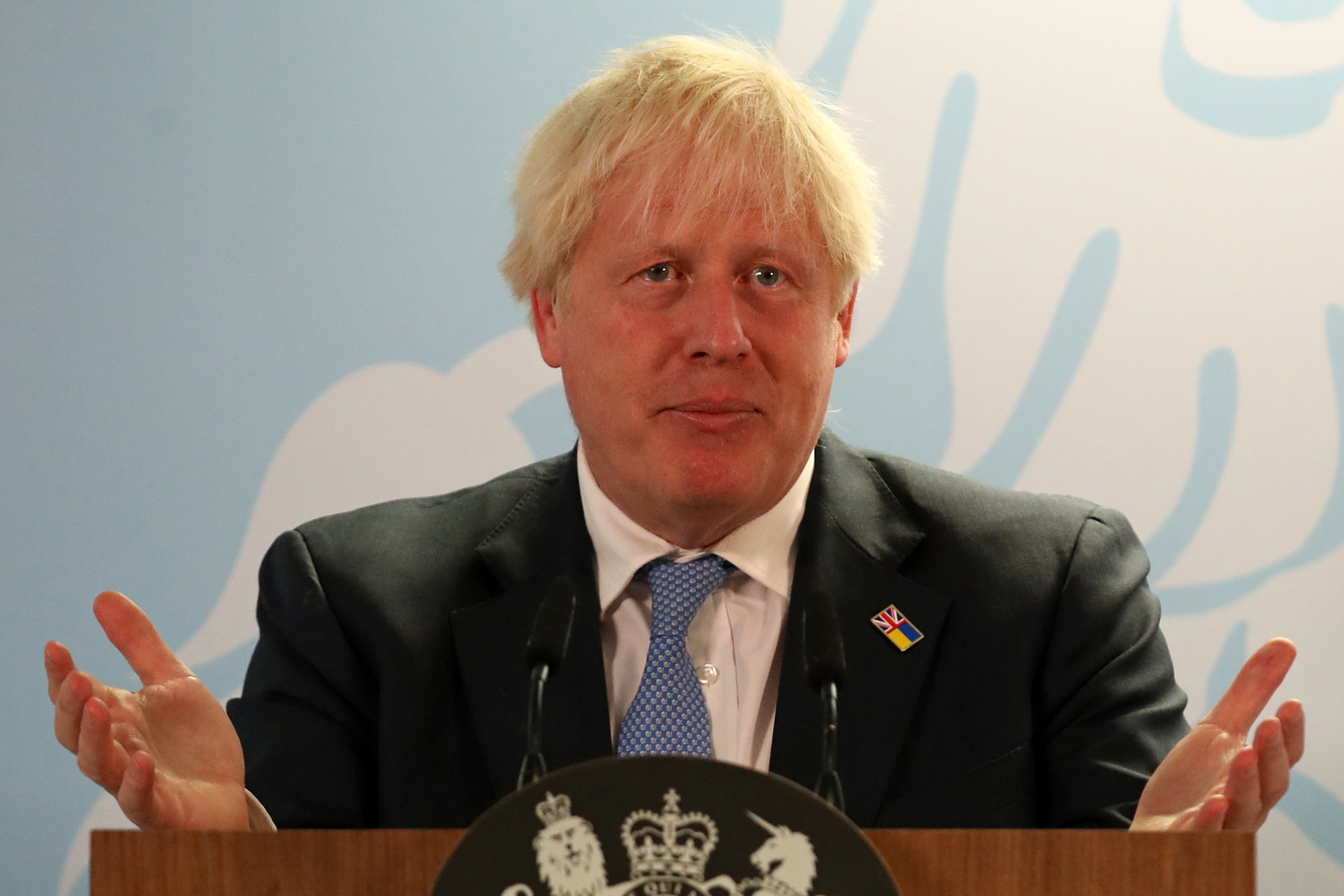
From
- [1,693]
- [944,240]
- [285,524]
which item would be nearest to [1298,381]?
[944,240]

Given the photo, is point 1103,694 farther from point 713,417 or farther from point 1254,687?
point 713,417

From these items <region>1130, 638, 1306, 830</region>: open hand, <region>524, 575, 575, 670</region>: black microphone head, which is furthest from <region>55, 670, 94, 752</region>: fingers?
<region>1130, 638, 1306, 830</region>: open hand

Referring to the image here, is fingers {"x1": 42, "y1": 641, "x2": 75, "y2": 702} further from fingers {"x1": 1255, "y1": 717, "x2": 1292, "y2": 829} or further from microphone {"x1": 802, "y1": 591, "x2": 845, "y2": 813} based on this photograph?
fingers {"x1": 1255, "y1": 717, "x2": 1292, "y2": 829}

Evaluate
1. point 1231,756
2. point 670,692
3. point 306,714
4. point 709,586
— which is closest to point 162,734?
point 306,714

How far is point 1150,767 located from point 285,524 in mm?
1658

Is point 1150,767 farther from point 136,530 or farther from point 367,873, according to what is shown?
point 136,530

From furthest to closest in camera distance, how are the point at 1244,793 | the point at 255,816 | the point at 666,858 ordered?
1. the point at 255,816
2. the point at 1244,793
3. the point at 666,858

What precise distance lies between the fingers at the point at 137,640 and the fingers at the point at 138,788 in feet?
0.39

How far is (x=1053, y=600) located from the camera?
69.8 inches

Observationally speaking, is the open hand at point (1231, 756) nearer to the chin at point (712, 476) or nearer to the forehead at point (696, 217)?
the chin at point (712, 476)

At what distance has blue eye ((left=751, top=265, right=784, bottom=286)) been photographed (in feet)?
5.60

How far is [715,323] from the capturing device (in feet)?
5.41

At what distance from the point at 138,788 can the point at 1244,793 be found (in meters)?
0.95

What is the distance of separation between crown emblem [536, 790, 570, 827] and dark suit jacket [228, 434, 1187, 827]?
0.71 metres
